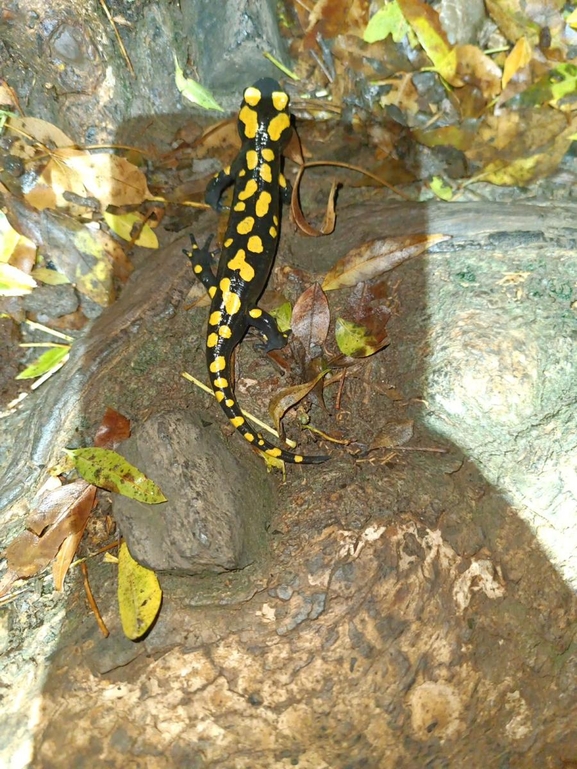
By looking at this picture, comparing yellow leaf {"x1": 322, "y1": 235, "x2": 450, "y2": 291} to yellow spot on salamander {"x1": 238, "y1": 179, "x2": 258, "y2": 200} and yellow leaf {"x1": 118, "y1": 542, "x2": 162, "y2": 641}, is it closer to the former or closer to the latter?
yellow spot on salamander {"x1": 238, "y1": 179, "x2": 258, "y2": 200}

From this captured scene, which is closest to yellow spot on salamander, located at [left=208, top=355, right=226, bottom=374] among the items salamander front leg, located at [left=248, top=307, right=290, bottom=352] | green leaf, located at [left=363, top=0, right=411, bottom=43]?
salamander front leg, located at [left=248, top=307, right=290, bottom=352]

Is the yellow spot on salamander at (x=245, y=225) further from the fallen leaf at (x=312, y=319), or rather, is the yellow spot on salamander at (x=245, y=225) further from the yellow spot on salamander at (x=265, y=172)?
the fallen leaf at (x=312, y=319)

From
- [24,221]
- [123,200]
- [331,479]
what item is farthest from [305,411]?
[24,221]

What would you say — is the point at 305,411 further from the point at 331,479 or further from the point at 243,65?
the point at 243,65

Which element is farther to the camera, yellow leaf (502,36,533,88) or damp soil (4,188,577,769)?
yellow leaf (502,36,533,88)

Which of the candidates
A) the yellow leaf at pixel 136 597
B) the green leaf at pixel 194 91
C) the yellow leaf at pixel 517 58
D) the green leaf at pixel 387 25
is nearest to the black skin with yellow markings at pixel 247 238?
the green leaf at pixel 194 91

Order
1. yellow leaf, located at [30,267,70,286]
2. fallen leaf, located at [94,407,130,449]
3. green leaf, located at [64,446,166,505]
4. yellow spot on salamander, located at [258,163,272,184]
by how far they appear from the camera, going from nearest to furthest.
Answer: green leaf, located at [64,446,166,505]
fallen leaf, located at [94,407,130,449]
yellow leaf, located at [30,267,70,286]
yellow spot on salamander, located at [258,163,272,184]

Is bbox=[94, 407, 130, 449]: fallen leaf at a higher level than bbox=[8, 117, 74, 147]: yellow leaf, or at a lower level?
lower
